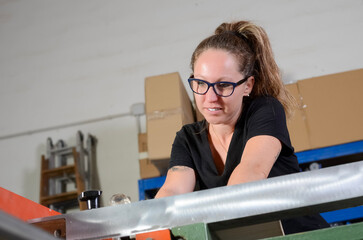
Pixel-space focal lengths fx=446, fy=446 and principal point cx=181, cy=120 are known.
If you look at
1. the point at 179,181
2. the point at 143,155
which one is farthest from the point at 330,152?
the point at 179,181

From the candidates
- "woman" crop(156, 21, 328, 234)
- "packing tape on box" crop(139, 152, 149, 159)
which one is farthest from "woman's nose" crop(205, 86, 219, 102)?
"packing tape on box" crop(139, 152, 149, 159)

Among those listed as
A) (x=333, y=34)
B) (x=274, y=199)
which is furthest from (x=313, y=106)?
(x=274, y=199)

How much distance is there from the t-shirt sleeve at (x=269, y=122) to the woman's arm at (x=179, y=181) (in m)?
0.23

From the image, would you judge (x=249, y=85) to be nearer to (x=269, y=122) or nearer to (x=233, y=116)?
(x=233, y=116)

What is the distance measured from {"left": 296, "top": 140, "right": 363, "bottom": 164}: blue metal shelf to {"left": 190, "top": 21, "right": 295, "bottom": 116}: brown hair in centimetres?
108

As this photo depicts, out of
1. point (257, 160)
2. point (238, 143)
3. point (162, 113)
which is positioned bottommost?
point (257, 160)

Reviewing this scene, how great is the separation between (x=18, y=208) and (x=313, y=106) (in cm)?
194

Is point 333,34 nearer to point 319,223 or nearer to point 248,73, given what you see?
point 248,73

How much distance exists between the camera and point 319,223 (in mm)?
1100

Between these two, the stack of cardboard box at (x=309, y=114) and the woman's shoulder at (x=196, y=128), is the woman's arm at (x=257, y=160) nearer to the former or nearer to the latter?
the woman's shoulder at (x=196, y=128)

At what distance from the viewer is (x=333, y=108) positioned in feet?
7.88

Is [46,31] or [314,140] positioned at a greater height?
[46,31]

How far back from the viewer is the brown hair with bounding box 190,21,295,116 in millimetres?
1329

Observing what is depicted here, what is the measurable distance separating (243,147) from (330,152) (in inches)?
51.4
